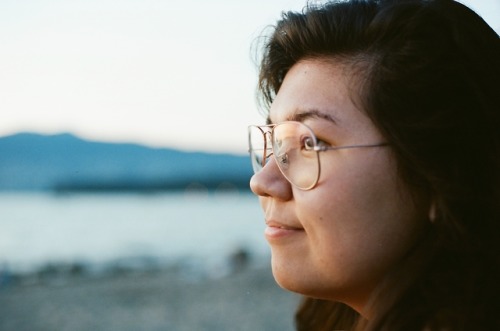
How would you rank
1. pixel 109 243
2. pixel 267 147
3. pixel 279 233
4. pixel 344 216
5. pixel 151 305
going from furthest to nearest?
pixel 109 243
pixel 151 305
pixel 267 147
pixel 279 233
pixel 344 216

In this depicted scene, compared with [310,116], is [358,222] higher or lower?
lower

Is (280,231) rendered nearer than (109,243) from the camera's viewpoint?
Yes

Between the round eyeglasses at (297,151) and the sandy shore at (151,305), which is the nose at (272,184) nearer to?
the round eyeglasses at (297,151)

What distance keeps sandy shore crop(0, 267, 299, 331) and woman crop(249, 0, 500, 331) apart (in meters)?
7.97

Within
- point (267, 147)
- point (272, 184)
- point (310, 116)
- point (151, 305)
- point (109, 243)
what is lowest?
point (109, 243)

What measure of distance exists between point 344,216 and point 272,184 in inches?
11.9

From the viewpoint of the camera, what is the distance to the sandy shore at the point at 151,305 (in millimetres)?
10500

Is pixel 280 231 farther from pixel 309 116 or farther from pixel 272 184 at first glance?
pixel 309 116

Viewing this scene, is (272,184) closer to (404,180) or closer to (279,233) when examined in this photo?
(279,233)

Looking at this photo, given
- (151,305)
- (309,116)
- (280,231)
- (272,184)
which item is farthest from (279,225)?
(151,305)

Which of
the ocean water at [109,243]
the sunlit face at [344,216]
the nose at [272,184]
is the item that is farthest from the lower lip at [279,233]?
the ocean water at [109,243]

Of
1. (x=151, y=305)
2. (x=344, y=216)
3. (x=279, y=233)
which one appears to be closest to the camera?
(x=344, y=216)

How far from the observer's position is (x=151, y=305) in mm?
12164

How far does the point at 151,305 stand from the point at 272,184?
36.1ft
